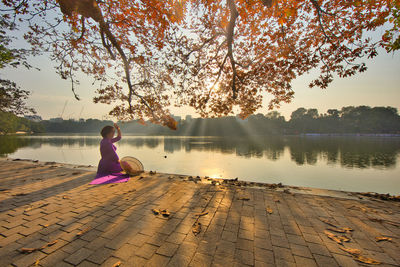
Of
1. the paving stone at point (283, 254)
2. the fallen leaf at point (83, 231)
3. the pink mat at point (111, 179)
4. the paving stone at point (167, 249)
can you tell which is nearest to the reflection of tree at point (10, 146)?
the pink mat at point (111, 179)

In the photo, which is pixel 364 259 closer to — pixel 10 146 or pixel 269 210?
pixel 269 210

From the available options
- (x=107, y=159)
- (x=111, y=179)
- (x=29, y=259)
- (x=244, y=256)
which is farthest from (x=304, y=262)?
(x=107, y=159)

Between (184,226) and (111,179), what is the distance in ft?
12.0

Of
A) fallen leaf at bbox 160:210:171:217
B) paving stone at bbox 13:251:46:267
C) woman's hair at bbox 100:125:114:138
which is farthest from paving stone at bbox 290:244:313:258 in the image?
woman's hair at bbox 100:125:114:138

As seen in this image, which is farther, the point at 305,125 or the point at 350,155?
the point at 305,125

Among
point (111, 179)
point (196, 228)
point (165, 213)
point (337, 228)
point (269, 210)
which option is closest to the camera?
point (196, 228)

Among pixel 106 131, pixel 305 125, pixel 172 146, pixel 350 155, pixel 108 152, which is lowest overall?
pixel 350 155

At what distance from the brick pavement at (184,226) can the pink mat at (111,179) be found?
0.45 m

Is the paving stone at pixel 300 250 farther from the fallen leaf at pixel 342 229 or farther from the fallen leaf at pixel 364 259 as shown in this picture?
the fallen leaf at pixel 342 229

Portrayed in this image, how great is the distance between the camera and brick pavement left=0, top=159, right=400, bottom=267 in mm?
2086

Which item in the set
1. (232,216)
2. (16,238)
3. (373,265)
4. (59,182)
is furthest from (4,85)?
(373,265)

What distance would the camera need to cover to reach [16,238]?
2391 millimetres

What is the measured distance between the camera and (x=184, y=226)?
277 centimetres

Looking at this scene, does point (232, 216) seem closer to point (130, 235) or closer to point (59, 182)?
point (130, 235)
